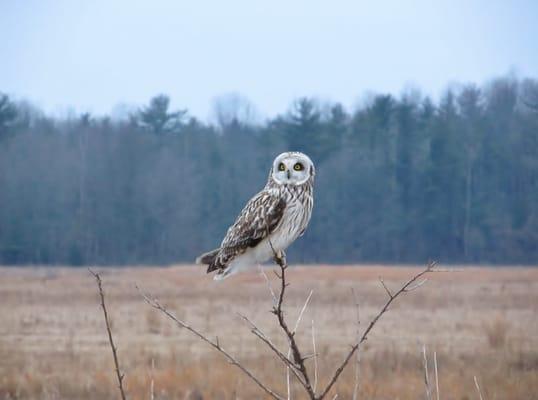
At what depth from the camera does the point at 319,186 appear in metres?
47.0

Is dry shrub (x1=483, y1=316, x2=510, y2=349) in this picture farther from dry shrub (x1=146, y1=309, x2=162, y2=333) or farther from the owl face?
the owl face

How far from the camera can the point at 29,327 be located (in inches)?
846

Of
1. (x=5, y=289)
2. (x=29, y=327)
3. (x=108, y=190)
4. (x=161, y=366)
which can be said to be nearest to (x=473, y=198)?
(x=108, y=190)

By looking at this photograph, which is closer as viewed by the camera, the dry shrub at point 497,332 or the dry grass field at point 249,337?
the dry grass field at point 249,337

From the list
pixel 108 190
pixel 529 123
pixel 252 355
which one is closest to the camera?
pixel 252 355

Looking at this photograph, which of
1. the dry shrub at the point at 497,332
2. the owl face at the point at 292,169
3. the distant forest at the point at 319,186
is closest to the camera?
the owl face at the point at 292,169

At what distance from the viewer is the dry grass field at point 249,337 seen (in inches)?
563

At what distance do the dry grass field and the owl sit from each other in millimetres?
1332

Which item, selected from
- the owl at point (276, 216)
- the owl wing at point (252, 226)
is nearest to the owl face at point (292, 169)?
the owl at point (276, 216)

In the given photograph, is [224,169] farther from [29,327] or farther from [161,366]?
[161,366]

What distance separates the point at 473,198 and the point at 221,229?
11.1 meters

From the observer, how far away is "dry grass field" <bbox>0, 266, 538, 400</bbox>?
46.9ft

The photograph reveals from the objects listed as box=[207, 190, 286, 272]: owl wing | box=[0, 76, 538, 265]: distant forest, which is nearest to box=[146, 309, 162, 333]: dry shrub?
box=[207, 190, 286, 272]: owl wing

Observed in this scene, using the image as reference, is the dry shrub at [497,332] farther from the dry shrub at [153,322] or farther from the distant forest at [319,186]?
the distant forest at [319,186]
